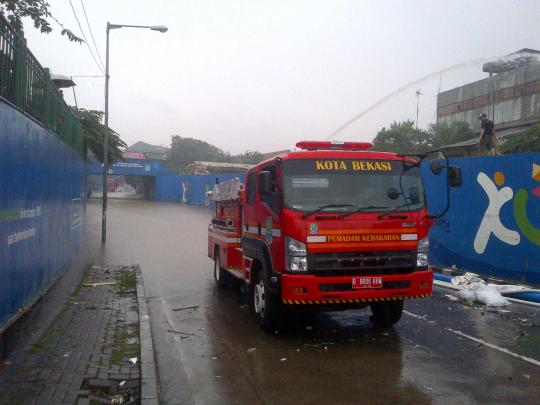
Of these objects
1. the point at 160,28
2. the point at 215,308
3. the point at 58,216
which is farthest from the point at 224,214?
the point at 160,28

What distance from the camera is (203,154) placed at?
89938 millimetres

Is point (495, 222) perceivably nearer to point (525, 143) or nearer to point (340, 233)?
point (340, 233)

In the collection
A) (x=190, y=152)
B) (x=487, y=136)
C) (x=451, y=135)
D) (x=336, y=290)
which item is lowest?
(x=336, y=290)

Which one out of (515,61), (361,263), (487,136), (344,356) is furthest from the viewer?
(515,61)

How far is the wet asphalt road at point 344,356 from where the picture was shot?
17.5 feet

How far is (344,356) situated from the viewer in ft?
21.6

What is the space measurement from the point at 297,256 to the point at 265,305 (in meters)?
1.08

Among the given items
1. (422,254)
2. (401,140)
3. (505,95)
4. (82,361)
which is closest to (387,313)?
(422,254)

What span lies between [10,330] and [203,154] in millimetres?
84614

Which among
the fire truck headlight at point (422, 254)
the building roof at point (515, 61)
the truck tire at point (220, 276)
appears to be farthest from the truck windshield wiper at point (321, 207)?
the building roof at point (515, 61)

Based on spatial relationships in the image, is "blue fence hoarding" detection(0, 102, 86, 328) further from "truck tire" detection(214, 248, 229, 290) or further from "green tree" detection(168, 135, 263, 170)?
"green tree" detection(168, 135, 263, 170)

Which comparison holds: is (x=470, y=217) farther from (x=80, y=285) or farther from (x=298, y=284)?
(x=80, y=285)

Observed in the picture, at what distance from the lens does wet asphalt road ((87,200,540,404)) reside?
534 centimetres

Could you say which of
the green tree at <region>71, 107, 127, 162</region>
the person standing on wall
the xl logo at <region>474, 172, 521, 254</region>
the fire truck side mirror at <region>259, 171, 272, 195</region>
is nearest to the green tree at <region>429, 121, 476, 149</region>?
the green tree at <region>71, 107, 127, 162</region>
